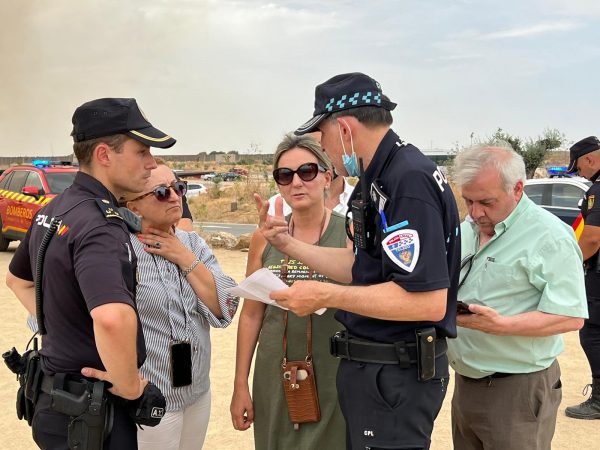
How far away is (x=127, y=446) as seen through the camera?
2.42 m

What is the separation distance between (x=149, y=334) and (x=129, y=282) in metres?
0.76

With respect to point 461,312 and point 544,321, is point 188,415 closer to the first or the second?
point 461,312

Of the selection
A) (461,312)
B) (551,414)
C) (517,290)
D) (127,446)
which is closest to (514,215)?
(517,290)

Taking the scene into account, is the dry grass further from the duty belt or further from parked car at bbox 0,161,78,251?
the duty belt

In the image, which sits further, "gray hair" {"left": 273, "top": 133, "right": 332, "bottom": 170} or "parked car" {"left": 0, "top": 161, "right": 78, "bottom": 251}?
"parked car" {"left": 0, "top": 161, "right": 78, "bottom": 251}

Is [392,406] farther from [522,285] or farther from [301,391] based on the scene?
[522,285]

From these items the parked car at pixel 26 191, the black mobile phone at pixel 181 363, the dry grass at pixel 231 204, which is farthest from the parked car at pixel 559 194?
the dry grass at pixel 231 204

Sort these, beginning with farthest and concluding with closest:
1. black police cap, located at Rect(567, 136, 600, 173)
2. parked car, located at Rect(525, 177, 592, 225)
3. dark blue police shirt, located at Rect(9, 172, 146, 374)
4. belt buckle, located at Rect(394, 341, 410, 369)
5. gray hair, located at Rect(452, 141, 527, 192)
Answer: parked car, located at Rect(525, 177, 592, 225), black police cap, located at Rect(567, 136, 600, 173), gray hair, located at Rect(452, 141, 527, 192), belt buckle, located at Rect(394, 341, 410, 369), dark blue police shirt, located at Rect(9, 172, 146, 374)

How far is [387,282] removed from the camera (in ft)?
7.50

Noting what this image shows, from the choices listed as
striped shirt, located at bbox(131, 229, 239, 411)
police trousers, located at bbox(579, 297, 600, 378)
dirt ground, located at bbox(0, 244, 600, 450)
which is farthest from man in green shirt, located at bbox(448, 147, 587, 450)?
police trousers, located at bbox(579, 297, 600, 378)

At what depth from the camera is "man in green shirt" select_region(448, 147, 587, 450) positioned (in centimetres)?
286

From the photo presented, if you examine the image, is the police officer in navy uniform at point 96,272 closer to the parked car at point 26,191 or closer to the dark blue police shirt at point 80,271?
the dark blue police shirt at point 80,271

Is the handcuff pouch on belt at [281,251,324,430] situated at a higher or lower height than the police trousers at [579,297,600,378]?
higher

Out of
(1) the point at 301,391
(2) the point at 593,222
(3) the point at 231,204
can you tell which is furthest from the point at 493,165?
(3) the point at 231,204
